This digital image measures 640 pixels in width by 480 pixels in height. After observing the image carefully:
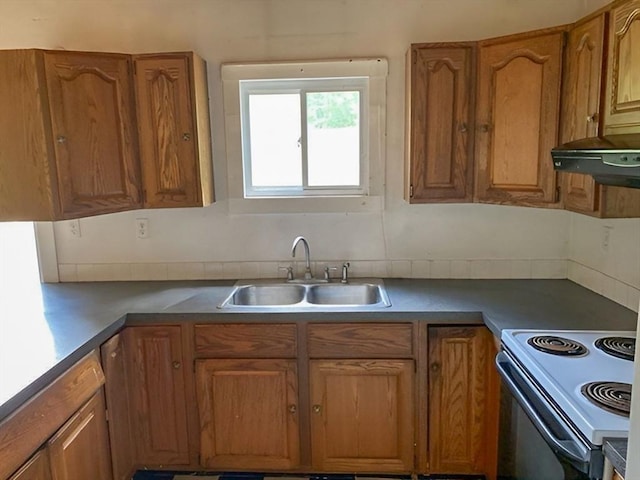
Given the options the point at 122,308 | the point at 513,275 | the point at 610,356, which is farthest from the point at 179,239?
the point at 610,356

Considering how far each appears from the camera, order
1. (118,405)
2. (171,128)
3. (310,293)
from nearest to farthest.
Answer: (118,405)
(171,128)
(310,293)

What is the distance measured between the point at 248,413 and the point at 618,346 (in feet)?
5.05

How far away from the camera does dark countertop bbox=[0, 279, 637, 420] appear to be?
1728 mm

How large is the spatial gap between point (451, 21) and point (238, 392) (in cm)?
213

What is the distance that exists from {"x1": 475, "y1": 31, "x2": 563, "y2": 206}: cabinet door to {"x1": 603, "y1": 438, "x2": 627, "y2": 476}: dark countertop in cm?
120

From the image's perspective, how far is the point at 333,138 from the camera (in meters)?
2.69

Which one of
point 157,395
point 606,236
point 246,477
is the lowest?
point 246,477

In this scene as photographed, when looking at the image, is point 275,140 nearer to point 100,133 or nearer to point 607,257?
point 100,133

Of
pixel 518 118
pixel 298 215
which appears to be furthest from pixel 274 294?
pixel 518 118

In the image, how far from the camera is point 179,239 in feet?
9.02

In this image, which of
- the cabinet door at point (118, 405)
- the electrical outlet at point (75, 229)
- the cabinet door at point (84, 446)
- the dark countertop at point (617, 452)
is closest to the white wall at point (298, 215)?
the electrical outlet at point (75, 229)

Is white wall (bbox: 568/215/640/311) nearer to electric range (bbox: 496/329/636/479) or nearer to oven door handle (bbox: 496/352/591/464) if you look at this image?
electric range (bbox: 496/329/636/479)

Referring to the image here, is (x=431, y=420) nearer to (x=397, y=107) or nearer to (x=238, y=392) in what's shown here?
(x=238, y=392)

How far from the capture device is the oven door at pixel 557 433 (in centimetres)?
121
